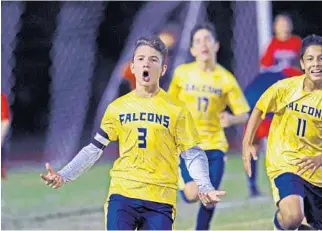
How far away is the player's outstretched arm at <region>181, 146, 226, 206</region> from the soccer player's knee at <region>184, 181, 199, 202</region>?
7.44ft

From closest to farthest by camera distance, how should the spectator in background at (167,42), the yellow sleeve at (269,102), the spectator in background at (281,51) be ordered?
the yellow sleeve at (269,102) < the spectator in background at (281,51) < the spectator in background at (167,42)

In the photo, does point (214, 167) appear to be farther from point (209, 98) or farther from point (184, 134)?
point (184, 134)

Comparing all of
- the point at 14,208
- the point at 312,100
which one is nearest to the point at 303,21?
the point at 14,208

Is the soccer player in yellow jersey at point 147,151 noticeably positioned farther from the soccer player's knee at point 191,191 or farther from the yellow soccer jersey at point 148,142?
the soccer player's knee at point 191,191

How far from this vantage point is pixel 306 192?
7066mm

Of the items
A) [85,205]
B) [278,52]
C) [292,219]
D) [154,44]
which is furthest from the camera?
[278,52]

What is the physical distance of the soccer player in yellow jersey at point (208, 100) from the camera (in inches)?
342

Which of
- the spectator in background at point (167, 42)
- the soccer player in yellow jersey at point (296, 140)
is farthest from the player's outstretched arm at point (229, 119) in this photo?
the spectator in background at point (167, 42)

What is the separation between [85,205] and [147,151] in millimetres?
4624

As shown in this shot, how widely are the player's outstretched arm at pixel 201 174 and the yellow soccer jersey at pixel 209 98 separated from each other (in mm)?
2442

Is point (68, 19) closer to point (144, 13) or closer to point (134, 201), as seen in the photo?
point (144, 13)

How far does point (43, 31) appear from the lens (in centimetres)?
1327

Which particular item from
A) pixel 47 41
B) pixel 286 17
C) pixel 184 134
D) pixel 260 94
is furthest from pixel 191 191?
pixel 286 17

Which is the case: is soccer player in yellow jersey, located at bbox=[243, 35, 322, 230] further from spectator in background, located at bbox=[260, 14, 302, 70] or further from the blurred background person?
spectator in background, located at bbox=[260, 14, 302, 70]
